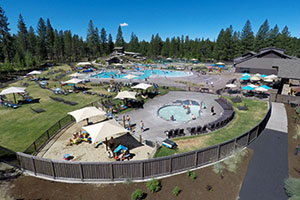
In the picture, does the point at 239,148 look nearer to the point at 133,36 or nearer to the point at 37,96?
the point at 37,96

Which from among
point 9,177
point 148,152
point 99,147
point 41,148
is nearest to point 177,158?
point 148,152

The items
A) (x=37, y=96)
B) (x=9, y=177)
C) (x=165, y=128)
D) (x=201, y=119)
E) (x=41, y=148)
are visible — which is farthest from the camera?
(x=37, y=96)

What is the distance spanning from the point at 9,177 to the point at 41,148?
3635 millimetres

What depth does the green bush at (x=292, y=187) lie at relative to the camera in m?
8.14

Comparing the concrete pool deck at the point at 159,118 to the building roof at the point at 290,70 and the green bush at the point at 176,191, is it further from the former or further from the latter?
the building roof at the point at 290,70

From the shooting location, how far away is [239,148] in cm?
1199

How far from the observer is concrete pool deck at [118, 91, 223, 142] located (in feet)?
52.7

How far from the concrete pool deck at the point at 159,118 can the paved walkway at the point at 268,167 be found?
5.74 m

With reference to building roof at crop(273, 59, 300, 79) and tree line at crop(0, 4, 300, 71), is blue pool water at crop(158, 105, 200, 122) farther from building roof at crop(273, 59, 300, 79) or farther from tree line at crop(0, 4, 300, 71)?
tree line at crop(0, 4, 300, 71)

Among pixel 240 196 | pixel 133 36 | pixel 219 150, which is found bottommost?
pixel 240 196

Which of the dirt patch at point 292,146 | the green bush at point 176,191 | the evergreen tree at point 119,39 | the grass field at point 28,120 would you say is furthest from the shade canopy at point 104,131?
the evergreen tree at point 119,39

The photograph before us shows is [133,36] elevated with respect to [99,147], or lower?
elevated

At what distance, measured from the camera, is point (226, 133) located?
623 inches

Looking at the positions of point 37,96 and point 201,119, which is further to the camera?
point 37,96
